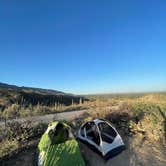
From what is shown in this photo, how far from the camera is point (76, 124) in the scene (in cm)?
1284

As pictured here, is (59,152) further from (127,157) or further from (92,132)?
(127,157)

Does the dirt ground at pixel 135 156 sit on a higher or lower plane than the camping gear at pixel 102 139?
lower

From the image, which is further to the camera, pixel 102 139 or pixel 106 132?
pixel 106 132

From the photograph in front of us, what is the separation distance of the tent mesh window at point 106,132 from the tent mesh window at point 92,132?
0.78 feet

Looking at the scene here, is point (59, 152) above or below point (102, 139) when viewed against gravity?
below

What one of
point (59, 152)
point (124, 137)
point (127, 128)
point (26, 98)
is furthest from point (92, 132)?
point (26, 98)

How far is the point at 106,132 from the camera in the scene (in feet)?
32.9

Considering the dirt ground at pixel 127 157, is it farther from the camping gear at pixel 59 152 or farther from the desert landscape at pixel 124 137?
the camping gear at pixel 59 152

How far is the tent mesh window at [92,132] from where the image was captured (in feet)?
31.0

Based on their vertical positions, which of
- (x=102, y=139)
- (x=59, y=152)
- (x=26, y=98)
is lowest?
(x=59, y=152)

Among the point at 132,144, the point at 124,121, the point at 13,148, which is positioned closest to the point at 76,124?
the point at 124,121

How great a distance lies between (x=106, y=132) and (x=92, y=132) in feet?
1.96

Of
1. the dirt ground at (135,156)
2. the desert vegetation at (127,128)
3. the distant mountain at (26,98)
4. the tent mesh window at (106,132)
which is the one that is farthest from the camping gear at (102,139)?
the distant mountain at (26,98)

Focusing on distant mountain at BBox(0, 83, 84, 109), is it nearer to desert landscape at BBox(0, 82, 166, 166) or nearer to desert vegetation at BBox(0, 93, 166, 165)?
desert vegetation at BBox(0, 93, 166, 165)
